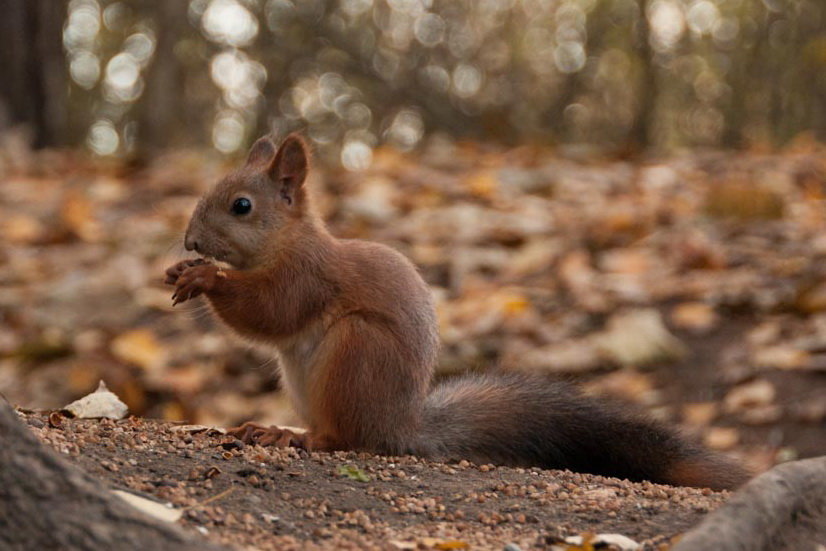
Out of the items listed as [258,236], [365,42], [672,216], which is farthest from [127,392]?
[365,42]

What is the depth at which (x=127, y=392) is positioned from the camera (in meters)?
4.07

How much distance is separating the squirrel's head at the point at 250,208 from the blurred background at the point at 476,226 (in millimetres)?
326

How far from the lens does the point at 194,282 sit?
8.43 ft

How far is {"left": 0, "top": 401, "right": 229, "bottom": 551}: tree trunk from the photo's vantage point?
1479 millimetres

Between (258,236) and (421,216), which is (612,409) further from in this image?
(421,216)

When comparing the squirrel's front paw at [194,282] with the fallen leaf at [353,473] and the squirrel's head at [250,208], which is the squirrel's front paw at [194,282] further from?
the fallen leaf at [353,473]

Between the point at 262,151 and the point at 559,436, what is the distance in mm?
1194

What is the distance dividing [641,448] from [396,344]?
70 cm

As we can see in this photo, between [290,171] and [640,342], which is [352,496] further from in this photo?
[640,342]

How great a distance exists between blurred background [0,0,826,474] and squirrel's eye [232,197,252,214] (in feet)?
1.27

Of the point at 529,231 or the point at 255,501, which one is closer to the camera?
the point at 255,501

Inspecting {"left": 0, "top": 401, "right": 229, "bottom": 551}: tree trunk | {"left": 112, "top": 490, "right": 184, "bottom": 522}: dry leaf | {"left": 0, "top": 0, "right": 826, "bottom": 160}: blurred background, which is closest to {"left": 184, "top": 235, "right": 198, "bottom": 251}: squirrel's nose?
{"left": 112, "top": 490, "right": 184, "bottom": 522}: dry leaf

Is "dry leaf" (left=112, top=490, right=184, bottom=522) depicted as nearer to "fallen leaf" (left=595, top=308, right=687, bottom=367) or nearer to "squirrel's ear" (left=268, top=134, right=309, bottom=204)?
"squirrel's ear" (left=268, top=134, right=309, bottom=204)

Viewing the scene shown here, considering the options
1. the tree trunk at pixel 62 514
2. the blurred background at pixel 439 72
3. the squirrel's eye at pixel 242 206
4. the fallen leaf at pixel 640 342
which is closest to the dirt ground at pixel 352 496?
the tree trunk at pixel 62 514
